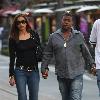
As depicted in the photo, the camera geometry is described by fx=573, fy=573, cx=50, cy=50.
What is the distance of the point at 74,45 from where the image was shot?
798 centimetres

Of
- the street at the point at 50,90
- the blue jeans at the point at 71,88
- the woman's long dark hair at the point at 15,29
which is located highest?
the woman's long dark hair at the point at 15,29

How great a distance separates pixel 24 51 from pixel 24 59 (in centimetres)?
11

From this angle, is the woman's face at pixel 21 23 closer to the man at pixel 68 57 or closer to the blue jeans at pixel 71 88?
the man at pixel 68 57

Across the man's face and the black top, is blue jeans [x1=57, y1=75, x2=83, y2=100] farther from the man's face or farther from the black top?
the man's face

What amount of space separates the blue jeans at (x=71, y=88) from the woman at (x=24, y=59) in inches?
15.4

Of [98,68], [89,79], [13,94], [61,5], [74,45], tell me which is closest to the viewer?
[74,45]

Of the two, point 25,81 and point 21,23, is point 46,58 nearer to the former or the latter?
point 25,81

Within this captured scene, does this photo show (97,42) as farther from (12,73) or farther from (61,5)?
(61,5)

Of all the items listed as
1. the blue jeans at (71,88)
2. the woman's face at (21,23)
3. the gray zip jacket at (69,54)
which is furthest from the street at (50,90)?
the woman's face at (21,23)

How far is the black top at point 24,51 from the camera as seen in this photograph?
8.16m

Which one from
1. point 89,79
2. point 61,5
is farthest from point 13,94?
point 61,5

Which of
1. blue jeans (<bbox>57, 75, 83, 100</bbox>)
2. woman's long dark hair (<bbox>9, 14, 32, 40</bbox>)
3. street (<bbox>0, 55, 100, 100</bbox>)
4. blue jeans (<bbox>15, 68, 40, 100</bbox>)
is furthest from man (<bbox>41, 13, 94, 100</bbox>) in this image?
street (<bbox>0, 55, 100, 100</bbox>)

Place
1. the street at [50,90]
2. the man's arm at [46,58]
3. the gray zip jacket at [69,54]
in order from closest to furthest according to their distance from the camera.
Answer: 1. the gray zip jacket at [69,54]
2. the man's arm at [46,58]
3. the street at [50,90]

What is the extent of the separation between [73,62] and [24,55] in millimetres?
718
